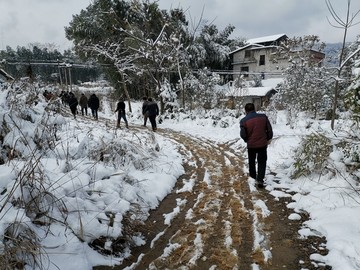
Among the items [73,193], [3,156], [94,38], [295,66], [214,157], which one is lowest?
[214,157]

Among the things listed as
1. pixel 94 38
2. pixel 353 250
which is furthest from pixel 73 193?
pixel 94 38

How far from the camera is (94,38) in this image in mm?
25766

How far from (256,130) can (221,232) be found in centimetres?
246

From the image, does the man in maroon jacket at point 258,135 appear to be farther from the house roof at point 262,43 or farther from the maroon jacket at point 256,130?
the house roof at point 262,43

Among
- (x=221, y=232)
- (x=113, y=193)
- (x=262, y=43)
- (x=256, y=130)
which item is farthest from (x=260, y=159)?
(x=262, y=43)

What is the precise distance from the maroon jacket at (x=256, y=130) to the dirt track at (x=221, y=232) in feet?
2.86

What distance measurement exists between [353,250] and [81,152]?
4.34 metres

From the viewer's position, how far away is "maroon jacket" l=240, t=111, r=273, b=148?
5.60 meters

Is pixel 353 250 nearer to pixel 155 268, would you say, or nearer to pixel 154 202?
pixel 155 268

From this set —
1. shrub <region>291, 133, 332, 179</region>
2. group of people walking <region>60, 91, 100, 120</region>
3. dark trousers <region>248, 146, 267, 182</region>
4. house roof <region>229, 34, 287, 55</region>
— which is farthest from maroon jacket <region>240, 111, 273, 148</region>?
house roof <region>229, 34, 287, 55</region>

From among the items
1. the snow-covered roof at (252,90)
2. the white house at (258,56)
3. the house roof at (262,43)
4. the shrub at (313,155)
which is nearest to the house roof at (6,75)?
the shrub at (313,155)

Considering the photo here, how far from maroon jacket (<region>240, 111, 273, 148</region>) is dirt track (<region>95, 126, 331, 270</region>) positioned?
87 cm

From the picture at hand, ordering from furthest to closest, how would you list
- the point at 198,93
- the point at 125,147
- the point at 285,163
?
the point at 198,93 → the point at 285,163 → the point at 125,147

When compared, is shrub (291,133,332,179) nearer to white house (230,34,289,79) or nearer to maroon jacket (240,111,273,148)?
maroon jacket (240,111,273,148)
